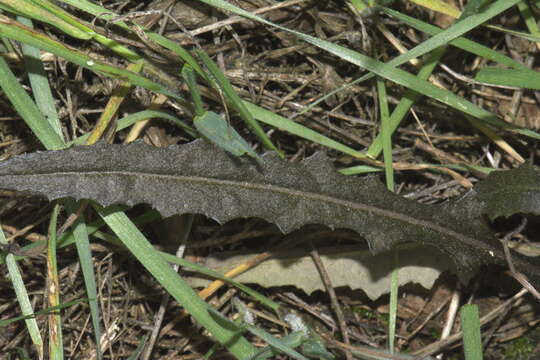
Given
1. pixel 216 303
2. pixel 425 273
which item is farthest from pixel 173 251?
pixel 425 273

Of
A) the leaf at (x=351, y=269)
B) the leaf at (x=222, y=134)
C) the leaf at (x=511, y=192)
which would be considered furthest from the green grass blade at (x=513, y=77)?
the leaf at (x=222, y=134)

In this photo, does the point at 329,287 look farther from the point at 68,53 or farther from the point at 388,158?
the point at 68,53

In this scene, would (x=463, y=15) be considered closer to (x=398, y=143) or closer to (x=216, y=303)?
(x=398, y=143)

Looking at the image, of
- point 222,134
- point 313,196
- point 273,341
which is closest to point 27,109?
point 222,134

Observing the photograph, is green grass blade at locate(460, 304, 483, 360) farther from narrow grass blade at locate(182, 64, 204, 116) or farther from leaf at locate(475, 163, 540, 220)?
narrow grass blade at locate(182, 64, 204, 116)

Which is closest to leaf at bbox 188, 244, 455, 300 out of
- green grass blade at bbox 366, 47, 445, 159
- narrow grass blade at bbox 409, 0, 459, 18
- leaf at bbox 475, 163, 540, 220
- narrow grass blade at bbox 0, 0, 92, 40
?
leaf at bbox 475, 163, 540, 220

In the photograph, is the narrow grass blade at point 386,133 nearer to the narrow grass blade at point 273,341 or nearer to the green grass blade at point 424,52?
the green grass blade at point 424,52
